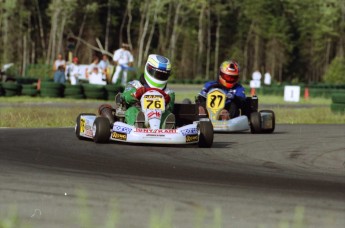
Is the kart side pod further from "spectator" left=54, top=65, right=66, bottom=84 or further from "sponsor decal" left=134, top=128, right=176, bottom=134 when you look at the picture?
"spectator" left=54, top=65, right=66, bottom=84

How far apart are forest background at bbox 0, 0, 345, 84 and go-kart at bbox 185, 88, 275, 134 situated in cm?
5549

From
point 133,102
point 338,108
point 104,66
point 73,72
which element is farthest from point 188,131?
point 73,72

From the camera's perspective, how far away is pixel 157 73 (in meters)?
13.1

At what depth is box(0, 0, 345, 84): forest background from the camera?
78.1m

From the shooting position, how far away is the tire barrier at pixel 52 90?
30297 millimetres

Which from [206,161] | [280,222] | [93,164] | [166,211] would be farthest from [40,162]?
[280,222]

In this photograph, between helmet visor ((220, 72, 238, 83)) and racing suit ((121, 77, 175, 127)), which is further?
helmet visor ((220, 72, 238, 83))

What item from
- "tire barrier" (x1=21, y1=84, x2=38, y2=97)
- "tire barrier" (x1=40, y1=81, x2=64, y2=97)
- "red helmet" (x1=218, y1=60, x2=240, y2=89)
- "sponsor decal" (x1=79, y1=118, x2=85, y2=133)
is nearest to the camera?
"sponsor decal" (x1=79, y1=118, x2=85, y2=133)

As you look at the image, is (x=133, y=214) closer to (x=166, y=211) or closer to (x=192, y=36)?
(x=166, y=211)

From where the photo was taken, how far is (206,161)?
10.4m

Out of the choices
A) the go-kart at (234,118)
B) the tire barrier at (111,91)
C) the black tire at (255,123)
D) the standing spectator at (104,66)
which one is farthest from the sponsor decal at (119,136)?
the standing spectator at (104,66)

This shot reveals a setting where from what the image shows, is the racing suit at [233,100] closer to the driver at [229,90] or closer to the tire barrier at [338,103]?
the driver at [229,90]

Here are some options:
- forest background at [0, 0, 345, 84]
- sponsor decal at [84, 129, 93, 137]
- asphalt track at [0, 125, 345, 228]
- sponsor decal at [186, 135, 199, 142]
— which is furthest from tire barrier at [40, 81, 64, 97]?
forest background at [0, 0, 345, 84]

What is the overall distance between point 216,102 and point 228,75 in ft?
2.56
